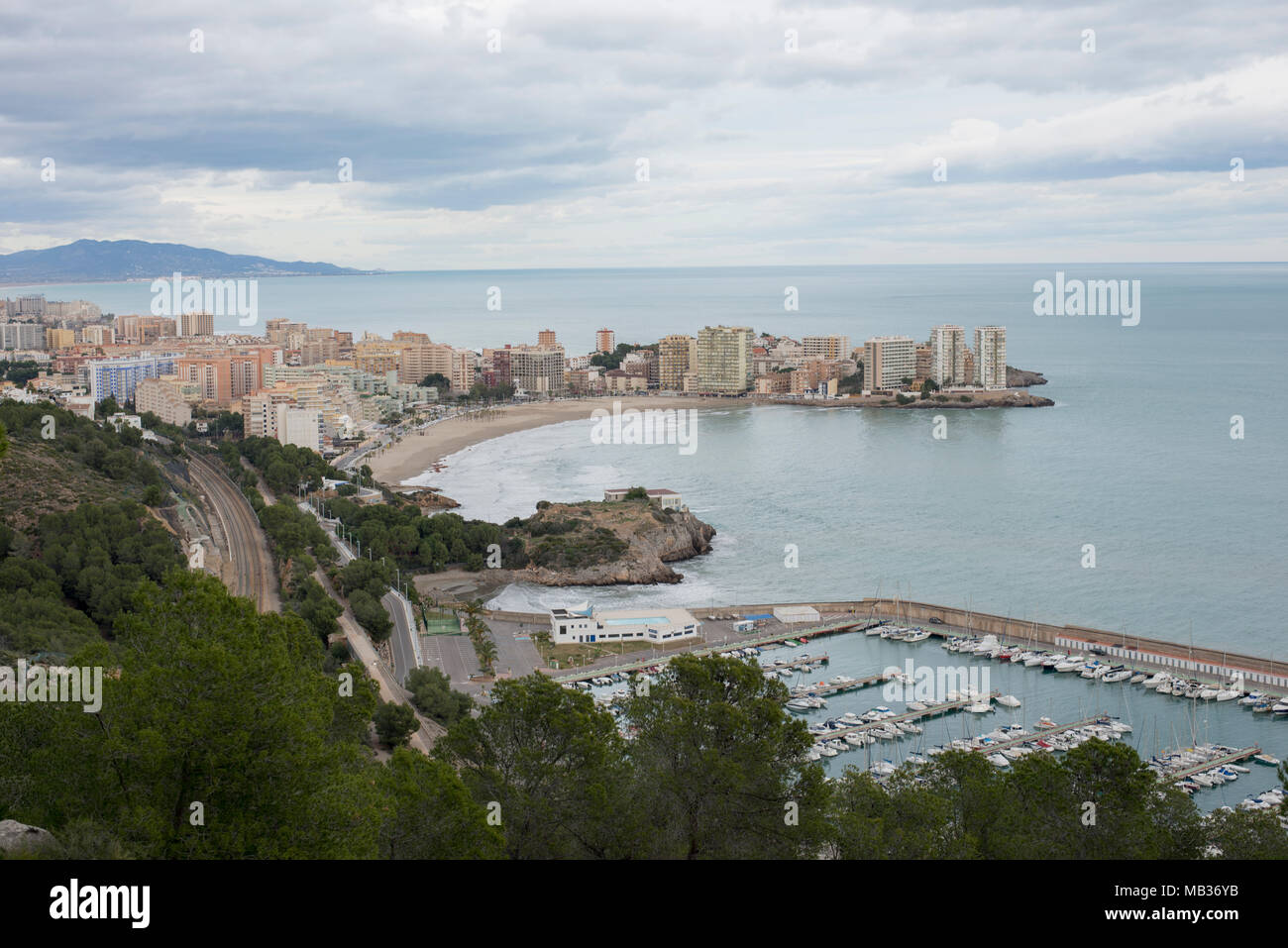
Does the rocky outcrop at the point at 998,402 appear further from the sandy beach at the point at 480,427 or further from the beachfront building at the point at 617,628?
the beachfront building at the point at 617,628

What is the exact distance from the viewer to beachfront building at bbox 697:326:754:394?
150 feet

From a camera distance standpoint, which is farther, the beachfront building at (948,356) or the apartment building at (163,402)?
the beachfront building at (948,356)

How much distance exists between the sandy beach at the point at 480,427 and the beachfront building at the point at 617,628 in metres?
12.1

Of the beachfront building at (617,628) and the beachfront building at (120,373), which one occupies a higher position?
the beachfront building at (120,373)

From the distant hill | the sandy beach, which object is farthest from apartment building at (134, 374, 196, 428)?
the distant hill

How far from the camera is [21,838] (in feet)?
11.2

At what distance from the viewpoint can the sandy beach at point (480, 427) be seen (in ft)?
97.8

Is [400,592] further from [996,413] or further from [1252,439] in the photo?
[996,413]

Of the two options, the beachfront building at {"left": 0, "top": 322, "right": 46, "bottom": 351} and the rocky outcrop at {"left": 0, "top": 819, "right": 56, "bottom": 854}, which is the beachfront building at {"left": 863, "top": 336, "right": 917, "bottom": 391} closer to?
the beachfront building at {"left": 0, "top": 322, "right": 46, "bottom": 351}

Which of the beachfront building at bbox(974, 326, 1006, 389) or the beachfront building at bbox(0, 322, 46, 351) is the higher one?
the beachfront building at bbox(0, 322, 46, 351)

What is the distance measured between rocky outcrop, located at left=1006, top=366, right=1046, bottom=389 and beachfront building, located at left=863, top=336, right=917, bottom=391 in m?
3.74

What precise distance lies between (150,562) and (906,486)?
17165 mm

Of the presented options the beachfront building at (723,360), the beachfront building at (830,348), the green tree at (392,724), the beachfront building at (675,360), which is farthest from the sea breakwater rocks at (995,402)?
the green tree at (392,724)

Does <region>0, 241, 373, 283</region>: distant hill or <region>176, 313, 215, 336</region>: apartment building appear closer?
<region>176, 313, 215, 336</region>: apartment building
